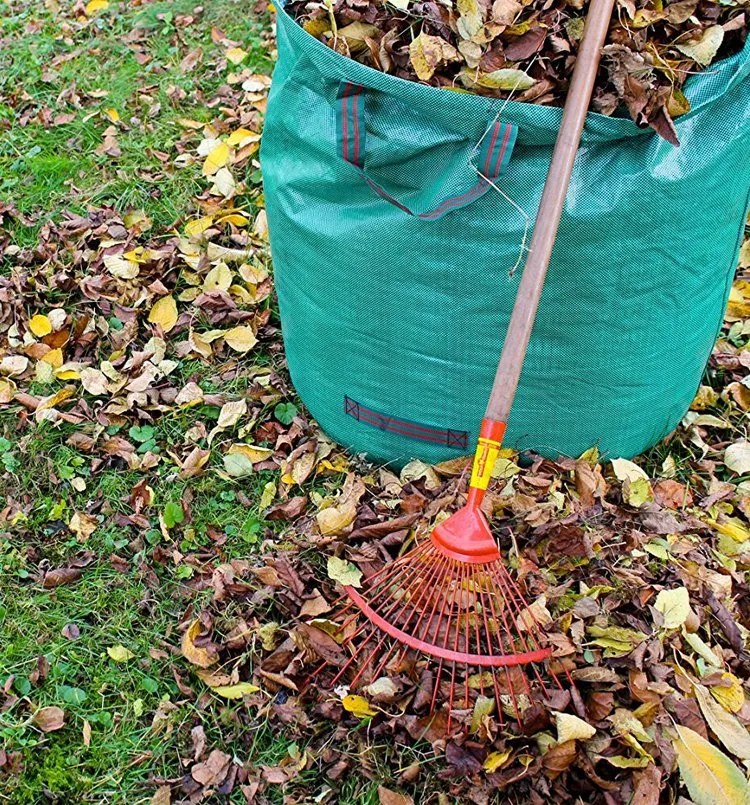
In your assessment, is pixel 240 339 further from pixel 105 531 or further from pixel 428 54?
pixel 428 54

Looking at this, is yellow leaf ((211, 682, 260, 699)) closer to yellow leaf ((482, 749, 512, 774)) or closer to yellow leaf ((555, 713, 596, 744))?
yellow leaf ((482, 749, 512, 774))

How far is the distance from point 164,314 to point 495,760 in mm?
1529

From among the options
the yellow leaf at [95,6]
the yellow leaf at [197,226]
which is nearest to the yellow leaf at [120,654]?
the yellow leaf at [197,226]

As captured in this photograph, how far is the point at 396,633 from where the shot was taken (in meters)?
1.65

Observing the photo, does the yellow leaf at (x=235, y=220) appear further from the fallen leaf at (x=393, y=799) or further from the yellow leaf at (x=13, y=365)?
the fallen leaf at (x=393, y=799)

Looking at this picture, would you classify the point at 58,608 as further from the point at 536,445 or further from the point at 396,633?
the point at 536,445

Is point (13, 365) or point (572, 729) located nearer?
point (572, 729)

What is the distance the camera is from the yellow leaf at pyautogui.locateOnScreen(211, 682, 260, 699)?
1752 millimetres

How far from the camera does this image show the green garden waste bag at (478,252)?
1.60 metres

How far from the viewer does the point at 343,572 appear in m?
1.84

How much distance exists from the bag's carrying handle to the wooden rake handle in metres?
0.09

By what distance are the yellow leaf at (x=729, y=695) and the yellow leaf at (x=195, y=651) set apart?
36.8 inches

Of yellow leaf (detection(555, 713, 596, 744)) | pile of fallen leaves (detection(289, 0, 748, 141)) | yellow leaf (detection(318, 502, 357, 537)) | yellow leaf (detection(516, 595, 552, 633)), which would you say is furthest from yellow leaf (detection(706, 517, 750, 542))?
pile of fallen leaves (detection(289, 0, 748, 141))

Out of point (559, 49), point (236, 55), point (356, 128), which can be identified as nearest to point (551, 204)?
→ point (559, 49)
